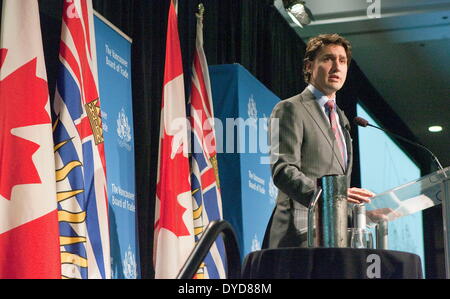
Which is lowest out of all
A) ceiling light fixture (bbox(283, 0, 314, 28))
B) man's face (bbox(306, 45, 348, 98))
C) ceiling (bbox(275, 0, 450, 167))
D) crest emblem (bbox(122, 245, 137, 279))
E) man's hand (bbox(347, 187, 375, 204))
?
crest emblem (bbox(122, 245, 137, 279))

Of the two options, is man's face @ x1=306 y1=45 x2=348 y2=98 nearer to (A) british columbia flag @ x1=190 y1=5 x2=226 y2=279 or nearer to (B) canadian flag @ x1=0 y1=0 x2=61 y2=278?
(B) canadian flag @ x1=0 y1=0 x2=61 y2=278

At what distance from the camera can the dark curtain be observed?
15.5ft

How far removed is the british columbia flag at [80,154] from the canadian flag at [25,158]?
0.74ft

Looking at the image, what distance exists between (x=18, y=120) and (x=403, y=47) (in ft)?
22.3

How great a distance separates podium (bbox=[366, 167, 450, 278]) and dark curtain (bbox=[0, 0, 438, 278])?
1.90m

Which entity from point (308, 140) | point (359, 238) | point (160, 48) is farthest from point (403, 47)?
point (359, 238)

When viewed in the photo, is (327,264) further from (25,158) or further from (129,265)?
(129,265)

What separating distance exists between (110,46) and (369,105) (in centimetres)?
705

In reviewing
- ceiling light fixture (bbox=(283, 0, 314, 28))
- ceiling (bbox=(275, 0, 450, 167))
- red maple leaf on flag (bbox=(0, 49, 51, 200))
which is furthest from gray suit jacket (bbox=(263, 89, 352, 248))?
ceiling (bbox=(275, 0, 450, 167))

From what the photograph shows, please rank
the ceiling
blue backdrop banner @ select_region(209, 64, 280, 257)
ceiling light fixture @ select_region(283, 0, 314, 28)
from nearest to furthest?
blue backdrop banner @ select_region(209, 64, 280, 257) → ceiling light fixture @ select_region(283, 0, 314, 28) → the ceiling

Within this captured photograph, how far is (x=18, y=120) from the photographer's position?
2.91 meters

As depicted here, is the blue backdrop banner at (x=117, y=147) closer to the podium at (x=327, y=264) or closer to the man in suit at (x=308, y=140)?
the man in suit at (x=308, y=140)
